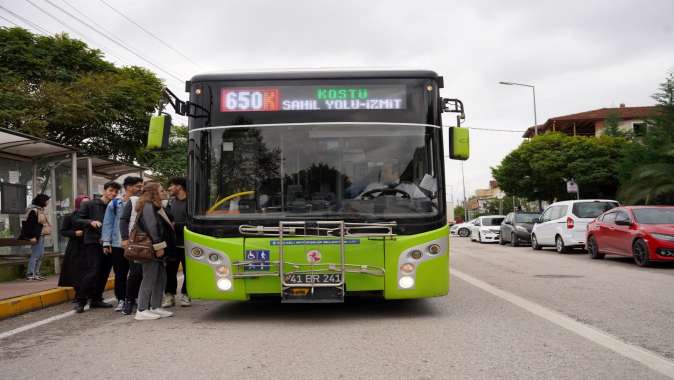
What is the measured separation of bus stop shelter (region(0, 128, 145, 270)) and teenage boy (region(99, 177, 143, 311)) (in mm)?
4278

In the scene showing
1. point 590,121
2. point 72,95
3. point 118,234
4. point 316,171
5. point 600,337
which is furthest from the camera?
point 590,121

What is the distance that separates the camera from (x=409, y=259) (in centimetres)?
698

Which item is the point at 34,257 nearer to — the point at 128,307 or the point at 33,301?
the point at 33,301

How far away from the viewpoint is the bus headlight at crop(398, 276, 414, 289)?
700 centimetres

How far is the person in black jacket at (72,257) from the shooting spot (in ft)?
28.0

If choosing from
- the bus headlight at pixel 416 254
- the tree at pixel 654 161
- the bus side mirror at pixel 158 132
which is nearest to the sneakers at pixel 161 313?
the bus side mirror at pixel 158 132

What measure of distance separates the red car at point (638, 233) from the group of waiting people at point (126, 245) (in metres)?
9.57

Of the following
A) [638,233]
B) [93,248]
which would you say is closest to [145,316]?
[93,248]

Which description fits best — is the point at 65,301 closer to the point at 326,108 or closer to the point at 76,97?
the point at 326,108

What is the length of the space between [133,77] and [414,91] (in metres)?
23.9

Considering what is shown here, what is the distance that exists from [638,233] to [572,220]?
527 centimetres

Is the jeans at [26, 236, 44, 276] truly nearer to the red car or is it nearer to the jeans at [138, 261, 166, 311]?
the jeans at [138, 261, 166, 311]

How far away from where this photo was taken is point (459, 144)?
754 cm

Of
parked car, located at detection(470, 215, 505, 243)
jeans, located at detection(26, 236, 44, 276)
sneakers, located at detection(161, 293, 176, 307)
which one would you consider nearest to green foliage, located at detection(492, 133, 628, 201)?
parked car, located at detection(470, 215, 505, 243)
